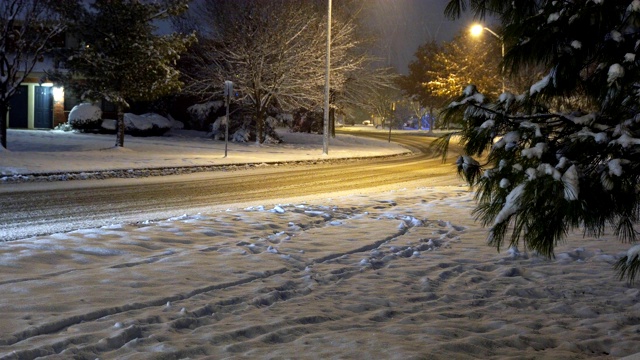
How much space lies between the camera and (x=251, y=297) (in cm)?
624

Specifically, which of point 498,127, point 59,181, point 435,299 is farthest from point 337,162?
point 498,127

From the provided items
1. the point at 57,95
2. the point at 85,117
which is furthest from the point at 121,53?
the point at 57,95

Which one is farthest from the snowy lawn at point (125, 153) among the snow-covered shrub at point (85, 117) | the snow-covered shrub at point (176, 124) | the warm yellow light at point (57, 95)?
the warm yellow light at point (57, 95)

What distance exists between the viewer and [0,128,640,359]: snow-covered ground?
16.3ft

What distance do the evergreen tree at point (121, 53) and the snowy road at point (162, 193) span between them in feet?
21.7

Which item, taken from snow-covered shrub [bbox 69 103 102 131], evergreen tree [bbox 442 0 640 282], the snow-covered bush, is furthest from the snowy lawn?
evergreen tree [bbox 442 0 640 282]

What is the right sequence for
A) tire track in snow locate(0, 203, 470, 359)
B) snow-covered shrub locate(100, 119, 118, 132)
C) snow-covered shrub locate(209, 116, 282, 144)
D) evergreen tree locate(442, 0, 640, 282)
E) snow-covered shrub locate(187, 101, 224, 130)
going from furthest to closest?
1. snow-covered shrub locate(187, 101, 224, 130)
2. snow-covered shrub locate(209, 116, 282, 144)
3. snow-covered shrub locate(100, 119, 118, 132)
4. tire track in snow locate(0, 203, 470, 359)
5. evergreen tree locate(442, 0, 640, 282)

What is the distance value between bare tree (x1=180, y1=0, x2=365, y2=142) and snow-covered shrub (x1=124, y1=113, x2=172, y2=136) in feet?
10.6

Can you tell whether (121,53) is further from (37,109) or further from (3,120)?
(37,109)

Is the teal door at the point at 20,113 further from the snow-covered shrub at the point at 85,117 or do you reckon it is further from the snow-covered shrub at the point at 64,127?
the snow-covered shrub at the point at 85,117

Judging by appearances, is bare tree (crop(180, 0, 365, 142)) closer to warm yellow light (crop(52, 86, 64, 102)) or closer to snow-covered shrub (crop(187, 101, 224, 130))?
snow-covered shrub (crop(187, 101, 224, 130))

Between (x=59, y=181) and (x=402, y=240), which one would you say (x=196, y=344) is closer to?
(x=402, y=240)

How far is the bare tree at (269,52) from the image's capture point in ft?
110

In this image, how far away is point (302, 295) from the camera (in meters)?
6.45
